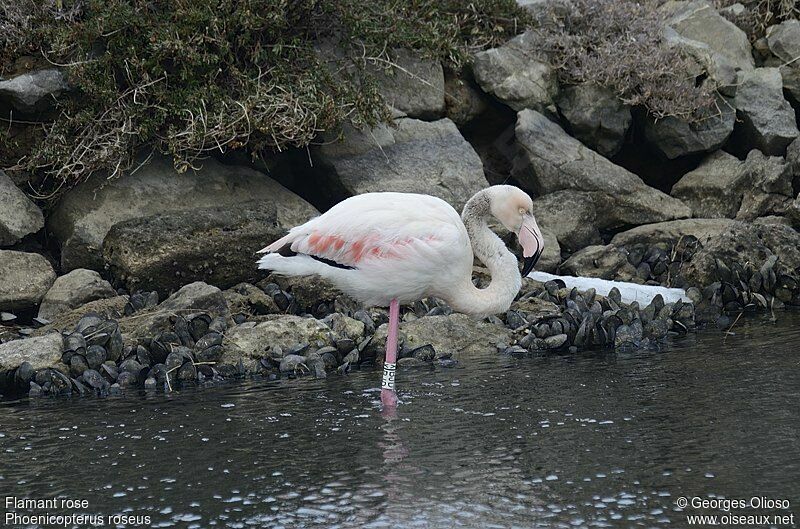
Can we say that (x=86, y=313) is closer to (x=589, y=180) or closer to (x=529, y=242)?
(x=529, y=242)

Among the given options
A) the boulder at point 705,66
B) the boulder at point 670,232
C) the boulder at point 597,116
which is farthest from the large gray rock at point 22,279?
the boulder at point 705,66

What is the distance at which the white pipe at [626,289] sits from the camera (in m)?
9.82

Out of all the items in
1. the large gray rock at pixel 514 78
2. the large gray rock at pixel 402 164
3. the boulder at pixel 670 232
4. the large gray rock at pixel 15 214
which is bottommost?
the boulder at pixel 670 232

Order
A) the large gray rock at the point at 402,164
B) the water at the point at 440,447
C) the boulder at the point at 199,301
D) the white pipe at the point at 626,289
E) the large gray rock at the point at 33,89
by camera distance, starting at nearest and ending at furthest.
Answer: the water at the point at 440,447
the boulder at the point at 199,301
the white pipe at the point at 626,289
the large gray rock at the point at 33,89
the large gray rock at the point at 402,164

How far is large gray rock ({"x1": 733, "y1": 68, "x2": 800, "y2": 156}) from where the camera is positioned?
12969 mm

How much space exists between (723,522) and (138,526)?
2575 millimetres

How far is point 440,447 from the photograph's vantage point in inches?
231

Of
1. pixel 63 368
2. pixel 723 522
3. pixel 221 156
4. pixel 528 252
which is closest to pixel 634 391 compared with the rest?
pixel 528 252

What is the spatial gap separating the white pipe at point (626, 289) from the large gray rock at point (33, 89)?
197 inches

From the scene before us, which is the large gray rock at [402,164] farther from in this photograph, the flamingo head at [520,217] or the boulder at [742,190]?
the flamingo head at [520,217]

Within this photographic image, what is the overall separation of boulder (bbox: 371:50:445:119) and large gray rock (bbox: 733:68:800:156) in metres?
3.86

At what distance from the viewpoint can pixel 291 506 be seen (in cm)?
499

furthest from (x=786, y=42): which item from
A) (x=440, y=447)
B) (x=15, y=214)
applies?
(x=440, y=447)

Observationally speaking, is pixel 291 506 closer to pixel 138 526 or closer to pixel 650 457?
pixel 138 526
